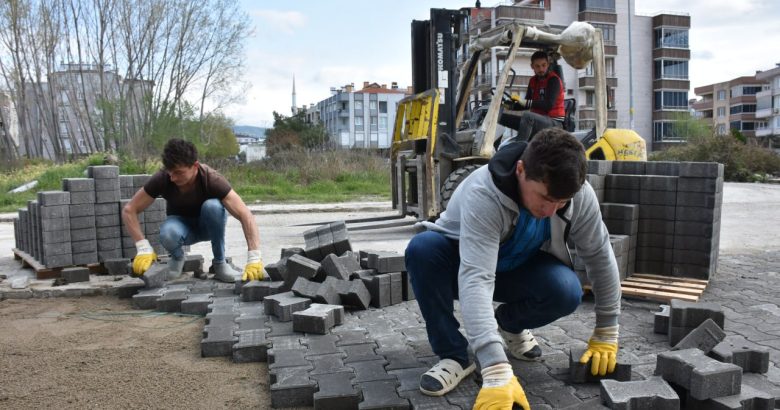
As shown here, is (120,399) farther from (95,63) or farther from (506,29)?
(95,63)

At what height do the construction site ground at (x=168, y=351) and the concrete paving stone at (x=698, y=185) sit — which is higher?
the concrete paving stone at (x=698, y=185)

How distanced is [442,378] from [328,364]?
76 centimetres

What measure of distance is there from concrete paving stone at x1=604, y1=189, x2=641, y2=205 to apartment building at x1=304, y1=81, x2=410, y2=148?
74.8m

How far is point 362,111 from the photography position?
271 feet

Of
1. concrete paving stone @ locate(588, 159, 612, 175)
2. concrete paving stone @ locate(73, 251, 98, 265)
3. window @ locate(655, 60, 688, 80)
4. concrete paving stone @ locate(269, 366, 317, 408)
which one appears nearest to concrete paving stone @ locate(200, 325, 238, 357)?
concrete paving stone @ locate(269, 366, 317, 408)

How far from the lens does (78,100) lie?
25.7 metres

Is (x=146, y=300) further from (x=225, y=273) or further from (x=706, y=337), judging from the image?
(x=706, y=337)

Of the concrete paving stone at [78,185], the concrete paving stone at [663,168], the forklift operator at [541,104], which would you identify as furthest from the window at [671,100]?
the concrete paving stone at [78,185]

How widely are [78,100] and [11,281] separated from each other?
22.9 meters

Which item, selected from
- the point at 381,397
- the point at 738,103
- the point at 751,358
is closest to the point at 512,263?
the point at 381,397

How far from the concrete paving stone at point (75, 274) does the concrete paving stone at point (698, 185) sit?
5.37 metres

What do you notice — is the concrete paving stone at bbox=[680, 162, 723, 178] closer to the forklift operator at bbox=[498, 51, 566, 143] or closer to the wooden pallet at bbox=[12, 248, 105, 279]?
the forklift operator at bbox=[498, 51, 566, 143]

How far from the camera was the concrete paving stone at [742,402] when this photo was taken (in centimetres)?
245

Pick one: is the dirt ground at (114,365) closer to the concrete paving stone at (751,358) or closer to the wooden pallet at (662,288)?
the concrete paving stone at (751,358)
